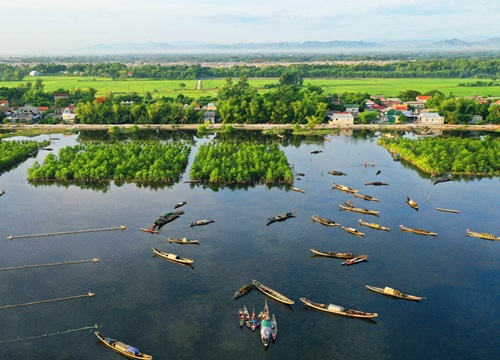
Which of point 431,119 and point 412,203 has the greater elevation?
point 431,119

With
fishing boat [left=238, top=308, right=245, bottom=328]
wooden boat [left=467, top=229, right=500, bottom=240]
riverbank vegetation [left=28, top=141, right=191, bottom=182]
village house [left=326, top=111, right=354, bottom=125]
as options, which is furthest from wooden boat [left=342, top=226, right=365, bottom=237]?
village house [left=326, top=111, right=354, bottom=125]

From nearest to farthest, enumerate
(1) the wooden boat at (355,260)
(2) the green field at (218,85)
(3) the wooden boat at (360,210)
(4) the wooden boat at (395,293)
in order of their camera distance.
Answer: (4) the wooden boat at (395,293) → (1) the wooden boat at (355,260) → (3) the wooden boat at (360,210) → (2) the green field at (218,85)

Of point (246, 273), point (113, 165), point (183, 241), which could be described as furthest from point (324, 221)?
point (113, 165)

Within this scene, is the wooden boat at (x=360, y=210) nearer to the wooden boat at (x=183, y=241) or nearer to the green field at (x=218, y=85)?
the wooden boat at (x=183, y=241)

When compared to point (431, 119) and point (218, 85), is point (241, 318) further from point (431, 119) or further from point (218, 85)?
point (218, 85)

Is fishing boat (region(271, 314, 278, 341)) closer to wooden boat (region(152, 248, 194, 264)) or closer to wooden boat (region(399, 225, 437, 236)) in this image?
wooden boat (region(152, 248, 194, 264))

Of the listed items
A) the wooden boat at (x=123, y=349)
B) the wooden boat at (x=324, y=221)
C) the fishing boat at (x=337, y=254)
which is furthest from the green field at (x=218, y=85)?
the wooden boat at (x=123, y=349)
